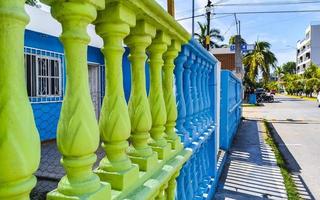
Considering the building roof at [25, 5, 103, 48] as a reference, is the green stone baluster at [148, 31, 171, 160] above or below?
below

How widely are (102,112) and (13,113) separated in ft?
1.60

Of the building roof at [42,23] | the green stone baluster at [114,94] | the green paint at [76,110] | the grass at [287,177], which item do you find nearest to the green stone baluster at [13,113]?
the green paint at [76,110]

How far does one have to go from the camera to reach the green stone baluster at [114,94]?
1132 mm

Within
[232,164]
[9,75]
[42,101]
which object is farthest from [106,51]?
[42,101]

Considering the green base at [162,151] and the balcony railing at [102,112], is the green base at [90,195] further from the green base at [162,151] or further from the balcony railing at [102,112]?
the green base at [162,151]

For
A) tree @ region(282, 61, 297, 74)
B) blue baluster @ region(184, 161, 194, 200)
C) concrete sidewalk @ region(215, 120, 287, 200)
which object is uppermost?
tree @ region(282, 61, 297, 74)

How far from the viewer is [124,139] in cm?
118

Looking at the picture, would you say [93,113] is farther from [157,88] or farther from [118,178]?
[157,88]

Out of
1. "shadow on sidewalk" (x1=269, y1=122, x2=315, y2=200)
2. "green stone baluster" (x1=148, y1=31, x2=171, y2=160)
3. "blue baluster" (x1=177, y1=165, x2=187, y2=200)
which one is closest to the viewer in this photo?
"green stone baluster" (x1=148, y1=31, x2=171, y2=160)

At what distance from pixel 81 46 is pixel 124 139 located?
0.38 meters

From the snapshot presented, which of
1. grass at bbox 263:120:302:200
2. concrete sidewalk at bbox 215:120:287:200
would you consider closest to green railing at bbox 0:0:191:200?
concrete sidewalk at bbox 215:120:287:200

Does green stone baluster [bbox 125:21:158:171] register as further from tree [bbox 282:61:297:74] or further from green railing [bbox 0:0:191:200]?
tree [bbox 282:61:297:74]

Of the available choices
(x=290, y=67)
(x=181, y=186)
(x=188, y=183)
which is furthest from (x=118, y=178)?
(x=290, y=67)

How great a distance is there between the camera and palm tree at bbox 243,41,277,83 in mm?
37991
